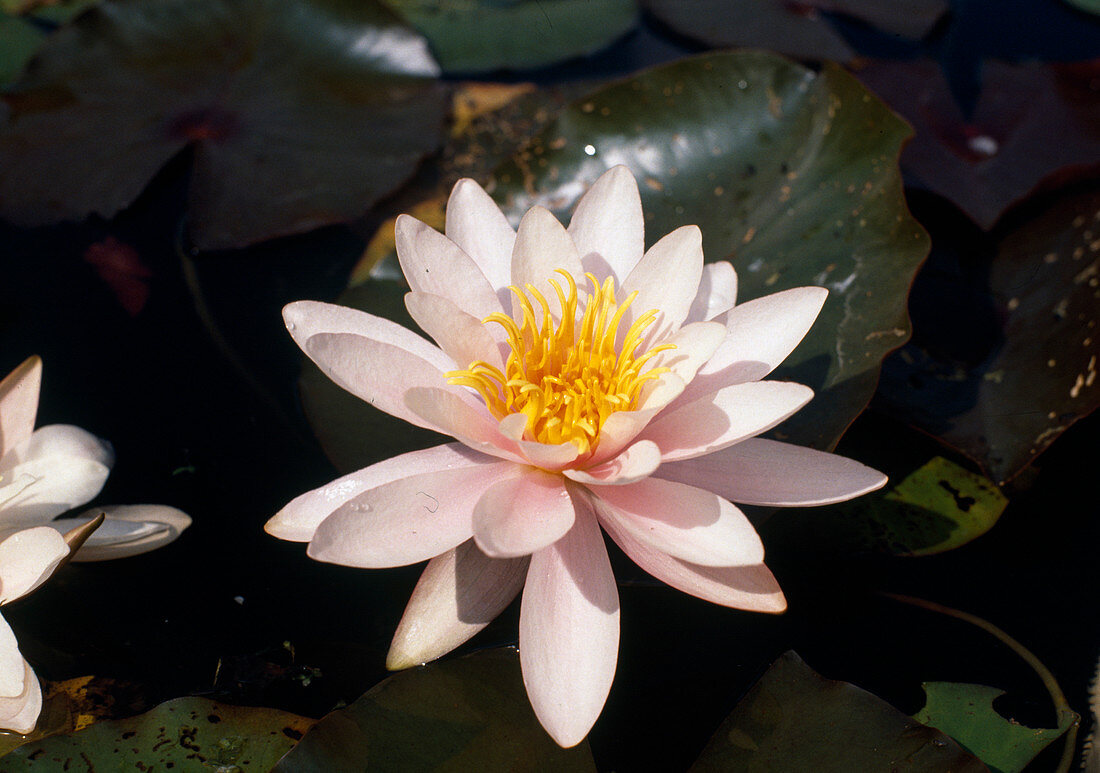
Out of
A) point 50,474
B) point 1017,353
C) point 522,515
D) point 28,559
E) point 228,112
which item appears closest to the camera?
point 522,515

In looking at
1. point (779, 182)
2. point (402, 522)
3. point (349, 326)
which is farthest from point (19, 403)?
point (779, 182)

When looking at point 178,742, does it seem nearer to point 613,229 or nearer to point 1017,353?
point 613,229

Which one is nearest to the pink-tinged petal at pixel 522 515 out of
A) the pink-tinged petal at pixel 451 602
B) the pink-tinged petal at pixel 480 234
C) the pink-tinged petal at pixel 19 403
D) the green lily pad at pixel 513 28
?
the pink-tinged petal at pixel 451 602

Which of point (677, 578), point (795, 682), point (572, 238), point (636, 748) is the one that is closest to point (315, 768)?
point (636, 748)

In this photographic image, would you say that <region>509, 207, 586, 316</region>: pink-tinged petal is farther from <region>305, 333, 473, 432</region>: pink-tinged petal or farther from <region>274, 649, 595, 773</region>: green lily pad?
<region>274, 649, 595, 773</region>: green lily pad

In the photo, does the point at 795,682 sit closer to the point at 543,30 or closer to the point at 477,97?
the point at 477,97

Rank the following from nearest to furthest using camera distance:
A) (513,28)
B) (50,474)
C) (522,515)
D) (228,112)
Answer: (522,515), (50,474), (228,112), (513,28)

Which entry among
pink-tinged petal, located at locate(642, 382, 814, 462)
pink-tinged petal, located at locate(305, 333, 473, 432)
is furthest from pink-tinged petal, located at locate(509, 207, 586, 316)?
pink-tinged petal, located at locate(642, 382, 814, 462)

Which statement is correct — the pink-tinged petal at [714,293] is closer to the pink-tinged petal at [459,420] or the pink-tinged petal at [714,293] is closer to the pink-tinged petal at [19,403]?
the pink-tinged petal at [459,420]
